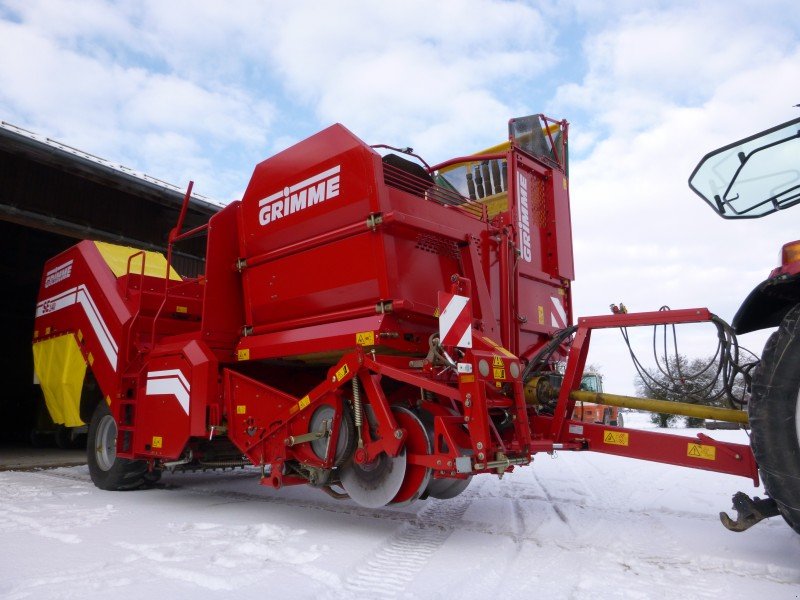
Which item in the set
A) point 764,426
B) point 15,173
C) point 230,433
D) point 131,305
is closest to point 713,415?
point 764,426

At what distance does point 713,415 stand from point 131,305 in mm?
4947

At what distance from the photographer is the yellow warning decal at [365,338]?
12.8 feet

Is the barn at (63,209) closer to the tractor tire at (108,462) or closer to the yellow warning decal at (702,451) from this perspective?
the tractor tire at (108,462)

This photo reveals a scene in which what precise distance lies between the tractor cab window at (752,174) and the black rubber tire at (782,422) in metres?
0.53

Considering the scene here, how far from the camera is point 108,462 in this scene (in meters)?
5.84

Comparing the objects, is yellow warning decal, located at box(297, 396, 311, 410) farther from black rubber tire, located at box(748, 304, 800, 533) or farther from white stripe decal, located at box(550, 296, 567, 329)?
black rubber tire, located at box(748, 304, 800, 533)

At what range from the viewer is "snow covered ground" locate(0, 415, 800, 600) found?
9.22 feet

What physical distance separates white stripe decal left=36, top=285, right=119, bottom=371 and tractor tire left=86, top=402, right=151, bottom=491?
0.69m

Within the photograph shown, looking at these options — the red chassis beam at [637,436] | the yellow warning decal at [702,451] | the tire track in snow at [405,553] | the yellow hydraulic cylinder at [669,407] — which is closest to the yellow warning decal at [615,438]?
the red chassis beam at [637,436]

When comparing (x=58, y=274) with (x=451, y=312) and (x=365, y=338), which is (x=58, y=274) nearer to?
(x=365, y=338)

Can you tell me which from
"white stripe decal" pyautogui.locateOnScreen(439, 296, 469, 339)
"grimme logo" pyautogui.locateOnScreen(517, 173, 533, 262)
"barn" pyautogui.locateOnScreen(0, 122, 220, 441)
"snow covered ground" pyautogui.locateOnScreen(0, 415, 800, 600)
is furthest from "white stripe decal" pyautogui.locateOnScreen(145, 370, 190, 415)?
"barn" pyautogui.locateOnScreen(0, 122, 220, 441)

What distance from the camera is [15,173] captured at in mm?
8648

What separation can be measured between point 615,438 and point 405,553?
4.95ft

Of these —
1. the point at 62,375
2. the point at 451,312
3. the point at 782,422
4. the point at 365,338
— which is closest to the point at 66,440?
the point at 62,375
